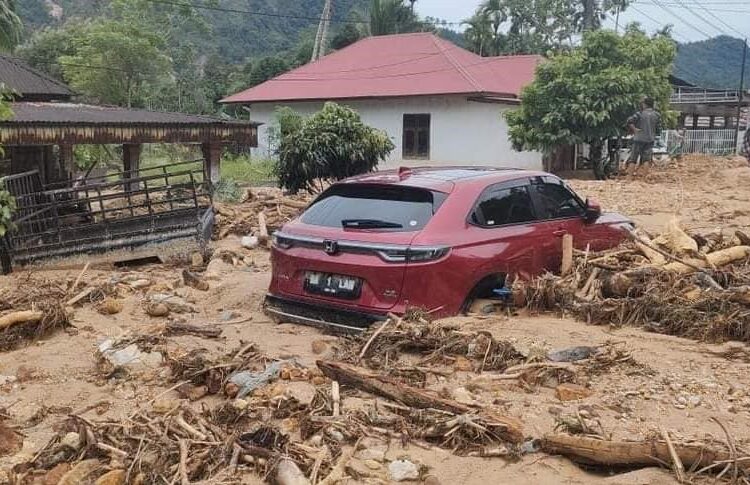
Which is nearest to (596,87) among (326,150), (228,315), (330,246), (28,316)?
(326,150)

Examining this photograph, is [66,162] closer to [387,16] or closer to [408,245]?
[408,245]

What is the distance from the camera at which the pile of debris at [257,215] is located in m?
12.5

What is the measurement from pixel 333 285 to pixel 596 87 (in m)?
17.7

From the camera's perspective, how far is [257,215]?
13797mm

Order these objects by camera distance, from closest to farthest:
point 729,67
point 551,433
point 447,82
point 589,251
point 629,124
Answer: point 551,433, point 589,251, point 629,124, point 447,82, point 729,67

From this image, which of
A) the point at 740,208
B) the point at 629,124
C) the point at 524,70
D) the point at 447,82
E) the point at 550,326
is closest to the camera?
the point at 550,326

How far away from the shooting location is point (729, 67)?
94812 millimetres

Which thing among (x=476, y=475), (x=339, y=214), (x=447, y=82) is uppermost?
(x=447, y=82)

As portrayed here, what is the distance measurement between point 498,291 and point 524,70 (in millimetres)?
→ 26496

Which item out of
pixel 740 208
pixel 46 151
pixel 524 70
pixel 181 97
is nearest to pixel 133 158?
pixel 46 151

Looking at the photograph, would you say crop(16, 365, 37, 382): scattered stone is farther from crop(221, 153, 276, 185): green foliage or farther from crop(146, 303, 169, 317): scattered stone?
crop(221, 153, 276, 185): green foliage

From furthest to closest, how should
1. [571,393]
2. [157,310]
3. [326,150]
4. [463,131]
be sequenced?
[463,131] → [326,150] → [157,310] → [571,393]

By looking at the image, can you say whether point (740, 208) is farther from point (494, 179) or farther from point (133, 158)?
point (133, 158)

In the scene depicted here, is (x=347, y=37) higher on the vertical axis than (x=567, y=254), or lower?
higher
